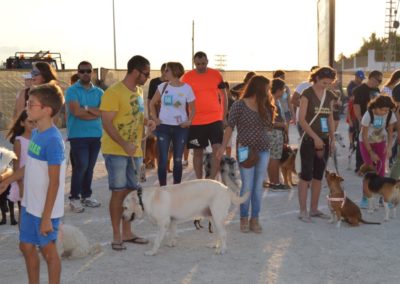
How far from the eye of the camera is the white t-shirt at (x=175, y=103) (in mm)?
6879

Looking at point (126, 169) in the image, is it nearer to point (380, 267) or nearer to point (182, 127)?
point (182, 127)

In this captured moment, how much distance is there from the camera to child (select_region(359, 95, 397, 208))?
7074mm

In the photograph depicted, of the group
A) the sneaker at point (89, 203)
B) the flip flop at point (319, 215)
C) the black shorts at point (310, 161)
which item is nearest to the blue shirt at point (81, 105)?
the sneaker at point (89, 203)

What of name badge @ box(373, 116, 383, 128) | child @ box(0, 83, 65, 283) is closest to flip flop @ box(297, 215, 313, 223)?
name badge @ box(373, 116, 383, 128)

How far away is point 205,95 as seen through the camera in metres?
7.46

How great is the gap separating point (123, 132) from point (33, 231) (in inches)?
67.6

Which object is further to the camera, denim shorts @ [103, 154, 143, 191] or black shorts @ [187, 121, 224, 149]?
black shorts @ [187, 121, 224, 149]

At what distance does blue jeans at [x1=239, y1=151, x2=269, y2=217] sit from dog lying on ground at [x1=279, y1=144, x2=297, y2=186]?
2586 millimetres

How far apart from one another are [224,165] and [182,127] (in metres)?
0.93

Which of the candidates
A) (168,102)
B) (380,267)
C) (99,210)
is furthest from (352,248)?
(99,210)

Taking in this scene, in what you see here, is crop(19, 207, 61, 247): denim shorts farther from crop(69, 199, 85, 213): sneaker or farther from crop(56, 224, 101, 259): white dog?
crop(69, 199, 85, 213): sneaker

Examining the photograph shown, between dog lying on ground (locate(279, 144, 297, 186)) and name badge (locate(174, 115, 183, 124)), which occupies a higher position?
name badge (locate(174, 115, 183, 124))

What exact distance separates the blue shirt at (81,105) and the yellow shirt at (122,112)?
157 cm

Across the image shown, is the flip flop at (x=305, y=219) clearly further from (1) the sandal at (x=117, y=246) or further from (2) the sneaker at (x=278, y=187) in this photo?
(1) the sandal at (x=117, y=246)
